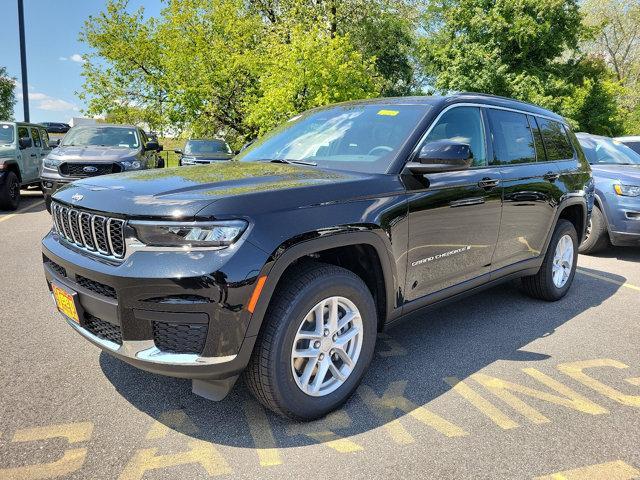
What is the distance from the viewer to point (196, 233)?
222 centimetres

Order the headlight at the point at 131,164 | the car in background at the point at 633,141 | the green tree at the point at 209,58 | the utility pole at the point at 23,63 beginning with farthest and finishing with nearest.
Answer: the green tree at the point at 209,58, the utility pole at the point at 23,63, the car in background at the point at 633,141, the headlight at the point at 131,164

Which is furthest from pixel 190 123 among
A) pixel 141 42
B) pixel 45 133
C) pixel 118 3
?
pixel 45 133

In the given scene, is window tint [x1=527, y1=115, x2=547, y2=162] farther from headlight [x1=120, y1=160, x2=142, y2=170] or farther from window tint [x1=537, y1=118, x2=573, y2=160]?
headlight [x1=120, y1=160, x2=142, y2=170]

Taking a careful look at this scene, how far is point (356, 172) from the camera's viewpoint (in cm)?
300

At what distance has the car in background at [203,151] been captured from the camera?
14.9 m

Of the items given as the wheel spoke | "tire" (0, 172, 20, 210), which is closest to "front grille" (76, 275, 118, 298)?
the wheel spoke

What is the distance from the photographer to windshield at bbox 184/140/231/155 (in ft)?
52.6

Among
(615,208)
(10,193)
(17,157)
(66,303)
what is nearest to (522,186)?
(66,303)

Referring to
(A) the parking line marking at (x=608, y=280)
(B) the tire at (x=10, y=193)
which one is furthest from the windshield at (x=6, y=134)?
(A) the parking line marking at (x=608, y=280)

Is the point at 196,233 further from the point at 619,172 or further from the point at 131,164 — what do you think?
the point at 131,164

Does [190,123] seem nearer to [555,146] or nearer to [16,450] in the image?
[555,146]

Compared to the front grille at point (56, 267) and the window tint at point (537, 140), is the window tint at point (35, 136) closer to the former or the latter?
the front grille at point (56, 267)

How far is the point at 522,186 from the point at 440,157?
141cm

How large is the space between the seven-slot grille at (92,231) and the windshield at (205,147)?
1343 cm
